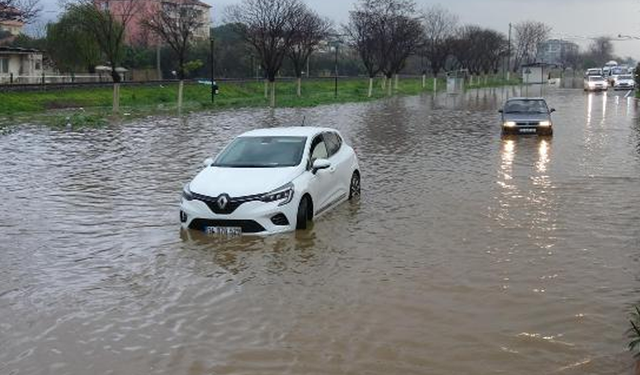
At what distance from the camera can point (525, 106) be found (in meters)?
24.6

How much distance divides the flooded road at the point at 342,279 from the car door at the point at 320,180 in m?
0.28

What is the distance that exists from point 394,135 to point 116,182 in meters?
12.1

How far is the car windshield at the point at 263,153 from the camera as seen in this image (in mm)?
10672

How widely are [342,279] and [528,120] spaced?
1672cm

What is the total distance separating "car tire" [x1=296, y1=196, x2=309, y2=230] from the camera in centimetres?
993

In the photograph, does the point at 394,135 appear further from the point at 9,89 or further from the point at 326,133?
the point at 9,89

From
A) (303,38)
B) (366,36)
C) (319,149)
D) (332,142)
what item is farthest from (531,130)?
(366,36)

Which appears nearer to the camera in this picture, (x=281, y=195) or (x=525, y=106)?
(x=281, y=195)

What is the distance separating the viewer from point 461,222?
10.6m

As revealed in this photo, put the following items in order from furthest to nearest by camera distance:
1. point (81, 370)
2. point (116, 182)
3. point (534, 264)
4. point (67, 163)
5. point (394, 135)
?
point (394, 135)
point (67, 163)
point (116, 182)
point (534, 264)
point (81, 370)

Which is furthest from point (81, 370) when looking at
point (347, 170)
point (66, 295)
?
point (347, 170)

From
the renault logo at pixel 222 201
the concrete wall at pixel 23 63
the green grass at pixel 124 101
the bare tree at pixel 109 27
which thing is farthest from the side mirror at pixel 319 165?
the concrete wall at pixel 23 63

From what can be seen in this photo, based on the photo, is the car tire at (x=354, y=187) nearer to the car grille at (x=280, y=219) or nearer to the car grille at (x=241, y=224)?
the car grille at (x=280, y=219)

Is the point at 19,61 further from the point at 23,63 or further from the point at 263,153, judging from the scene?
the point at 263,153
